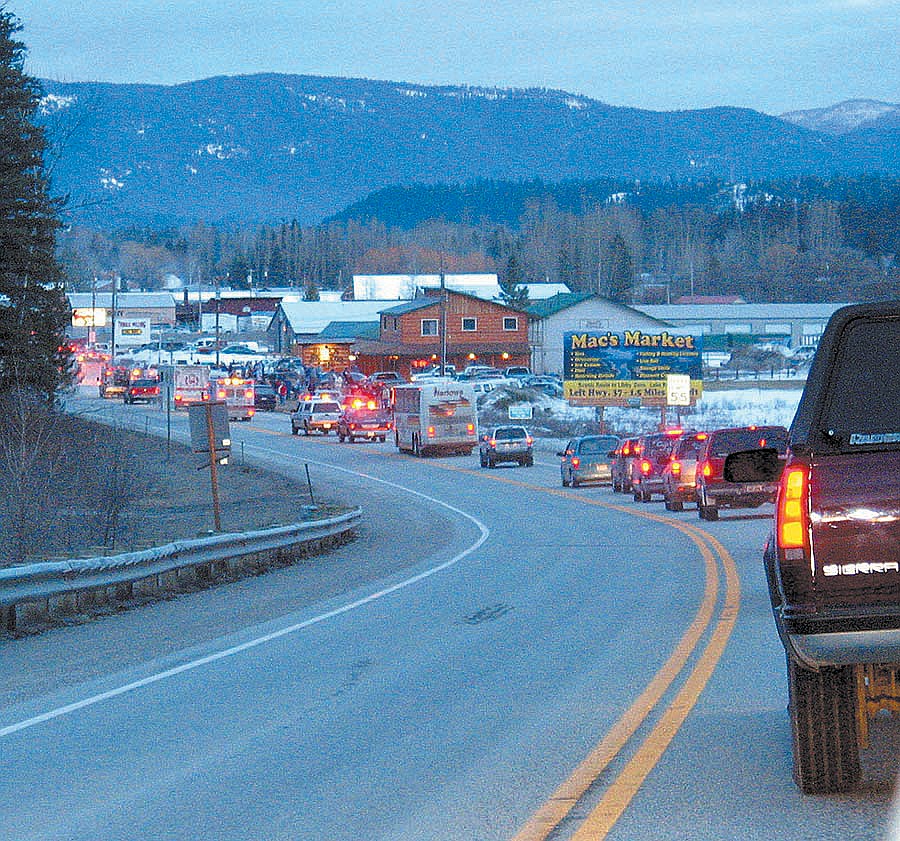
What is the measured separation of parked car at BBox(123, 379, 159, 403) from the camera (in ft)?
302

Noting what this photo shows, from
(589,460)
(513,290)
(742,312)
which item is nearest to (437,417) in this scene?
(589,460)

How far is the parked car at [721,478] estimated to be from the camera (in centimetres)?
2941

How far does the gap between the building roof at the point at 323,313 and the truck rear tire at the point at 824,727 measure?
417 ft

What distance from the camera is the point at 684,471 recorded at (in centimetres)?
3531

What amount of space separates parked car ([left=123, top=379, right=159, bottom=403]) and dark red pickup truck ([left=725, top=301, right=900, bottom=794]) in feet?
287

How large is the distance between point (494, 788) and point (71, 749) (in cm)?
289

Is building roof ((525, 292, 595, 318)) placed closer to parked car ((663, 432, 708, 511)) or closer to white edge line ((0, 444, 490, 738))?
parked car ((663, 432, 708, 511))

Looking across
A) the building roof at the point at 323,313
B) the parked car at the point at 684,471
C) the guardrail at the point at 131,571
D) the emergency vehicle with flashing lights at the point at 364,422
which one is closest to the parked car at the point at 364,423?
the emergency vehicle with flashing lights at the point at 364,422

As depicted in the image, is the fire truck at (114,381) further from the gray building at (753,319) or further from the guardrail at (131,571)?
the guardrail at (131,571)

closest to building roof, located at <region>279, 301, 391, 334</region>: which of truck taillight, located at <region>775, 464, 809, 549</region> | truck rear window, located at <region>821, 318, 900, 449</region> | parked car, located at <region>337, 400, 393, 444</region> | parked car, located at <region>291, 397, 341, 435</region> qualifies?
parked car, located at <region>291, 397, 341, 435</region>

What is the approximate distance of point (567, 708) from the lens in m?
10.1

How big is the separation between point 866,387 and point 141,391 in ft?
289

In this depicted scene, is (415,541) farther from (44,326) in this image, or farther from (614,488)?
(44,326)

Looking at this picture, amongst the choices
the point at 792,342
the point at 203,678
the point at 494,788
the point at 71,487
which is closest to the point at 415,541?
the point at 71,487
